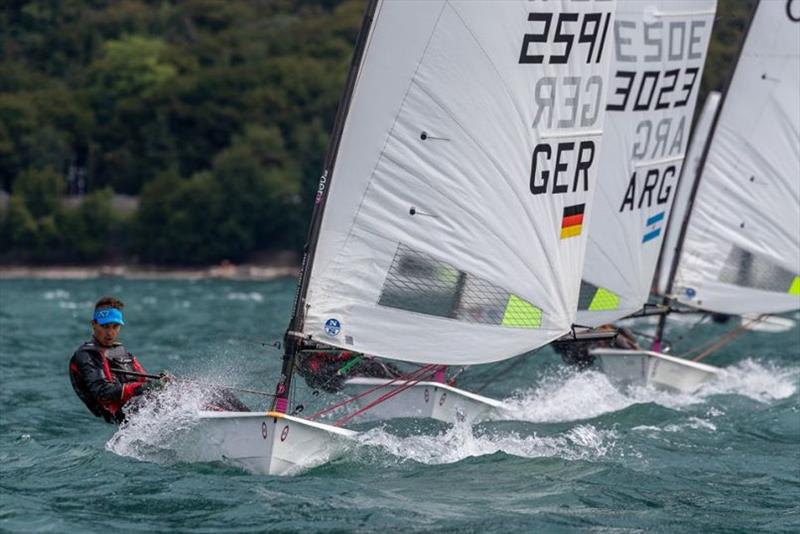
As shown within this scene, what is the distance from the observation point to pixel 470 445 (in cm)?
1099

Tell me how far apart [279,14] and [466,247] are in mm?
88712

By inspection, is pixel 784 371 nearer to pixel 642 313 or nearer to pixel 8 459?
pixel 642 313

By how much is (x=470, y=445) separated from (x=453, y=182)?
6.29ft

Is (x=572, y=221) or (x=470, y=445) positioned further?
(x=572, y=221)

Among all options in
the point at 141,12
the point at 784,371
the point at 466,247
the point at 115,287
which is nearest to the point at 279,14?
the point at 141,12

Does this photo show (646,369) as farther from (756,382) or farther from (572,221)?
(572,221)

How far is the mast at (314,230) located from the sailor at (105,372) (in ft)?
2.72

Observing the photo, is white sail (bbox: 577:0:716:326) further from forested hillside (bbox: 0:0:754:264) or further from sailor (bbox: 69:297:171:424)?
forested hillside (bbox: 0:0:754:264)

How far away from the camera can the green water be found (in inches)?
357

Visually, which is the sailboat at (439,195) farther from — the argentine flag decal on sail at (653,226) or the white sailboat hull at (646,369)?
the white sailboat hull at (646,369)

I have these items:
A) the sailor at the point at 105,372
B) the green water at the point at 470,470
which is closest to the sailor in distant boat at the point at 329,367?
the green water at the point at 470,470

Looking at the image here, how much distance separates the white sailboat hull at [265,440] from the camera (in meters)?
9.76

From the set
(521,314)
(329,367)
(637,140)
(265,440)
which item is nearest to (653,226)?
(637,140)

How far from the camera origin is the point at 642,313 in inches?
609
